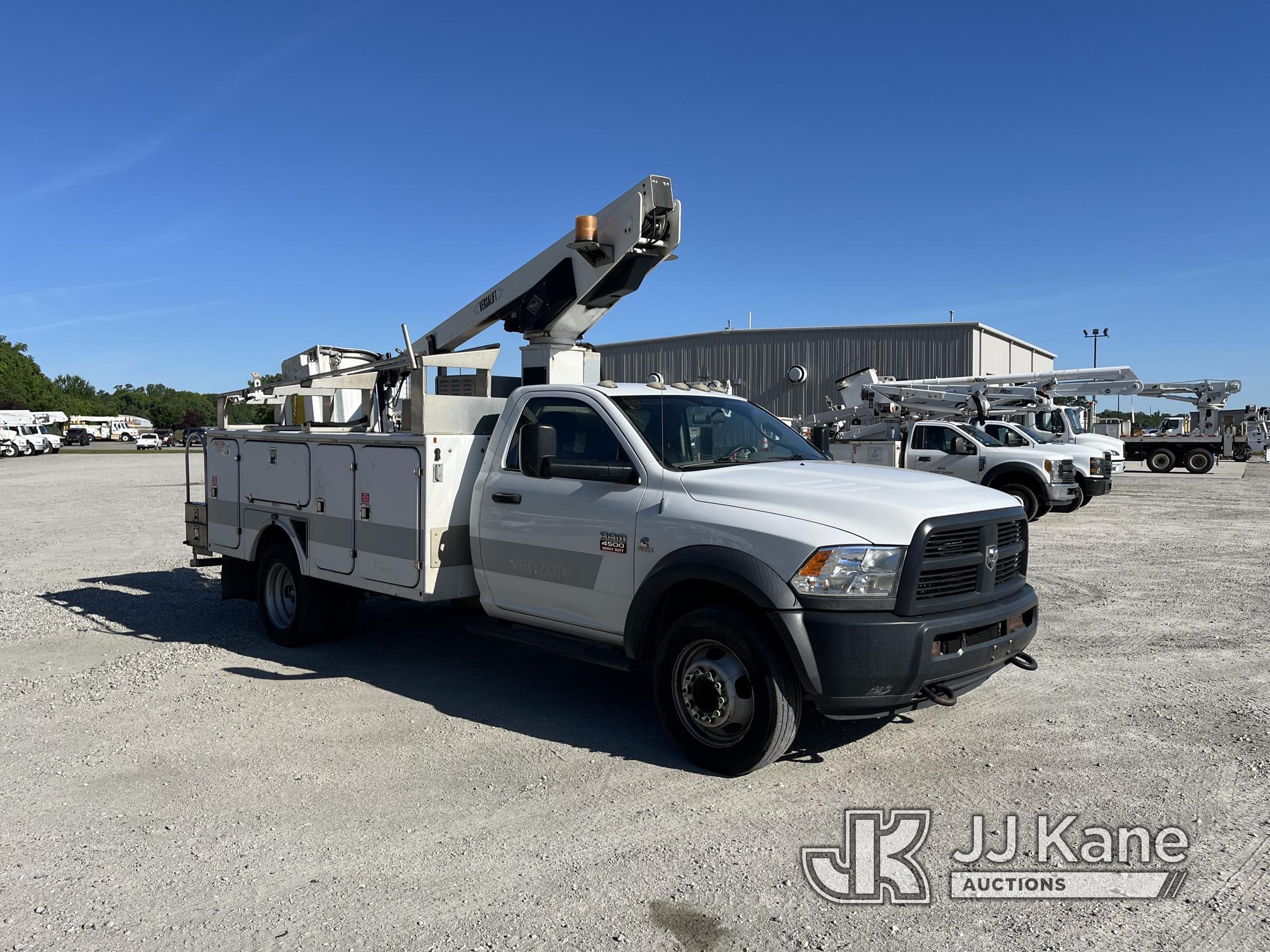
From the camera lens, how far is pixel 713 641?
15.8 ft

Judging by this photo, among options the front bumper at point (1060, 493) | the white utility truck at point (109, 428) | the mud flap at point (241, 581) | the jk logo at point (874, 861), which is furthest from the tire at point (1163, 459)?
the white utility truck at point (109, 428)

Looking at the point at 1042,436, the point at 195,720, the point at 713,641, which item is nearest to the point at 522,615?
the point at 713,641

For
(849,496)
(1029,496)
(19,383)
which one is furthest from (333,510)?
(19,383)

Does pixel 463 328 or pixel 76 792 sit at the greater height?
pixel 463 328

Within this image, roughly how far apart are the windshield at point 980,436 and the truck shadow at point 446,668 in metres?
13.0

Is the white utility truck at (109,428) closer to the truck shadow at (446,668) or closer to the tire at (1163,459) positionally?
the tire at (1163,459)

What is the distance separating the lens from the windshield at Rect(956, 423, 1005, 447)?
18.6 m

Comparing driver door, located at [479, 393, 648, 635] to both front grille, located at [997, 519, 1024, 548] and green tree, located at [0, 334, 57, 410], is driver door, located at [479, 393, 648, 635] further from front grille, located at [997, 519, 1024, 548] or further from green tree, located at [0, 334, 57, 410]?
green tree, located at [0, 334, 57, 410]

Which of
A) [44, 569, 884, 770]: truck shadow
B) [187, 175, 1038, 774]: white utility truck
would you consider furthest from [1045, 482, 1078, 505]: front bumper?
[44, 569, 884, 770]: truck shadow

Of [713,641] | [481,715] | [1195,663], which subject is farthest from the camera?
[1195,663]

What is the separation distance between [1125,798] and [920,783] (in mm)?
933

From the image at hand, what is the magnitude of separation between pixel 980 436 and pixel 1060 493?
238 centimetres

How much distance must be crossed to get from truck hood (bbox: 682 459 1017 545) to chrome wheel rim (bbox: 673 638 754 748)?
78cm

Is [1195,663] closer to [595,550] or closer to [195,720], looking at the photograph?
[595,550]
